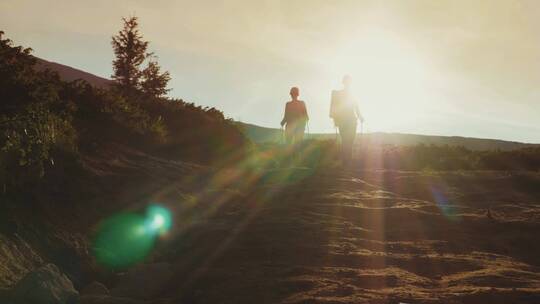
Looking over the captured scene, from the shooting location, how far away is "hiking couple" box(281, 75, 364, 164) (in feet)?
49.6

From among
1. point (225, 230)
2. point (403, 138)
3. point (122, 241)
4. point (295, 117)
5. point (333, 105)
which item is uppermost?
point (403, 138)

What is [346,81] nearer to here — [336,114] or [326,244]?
[336,114]

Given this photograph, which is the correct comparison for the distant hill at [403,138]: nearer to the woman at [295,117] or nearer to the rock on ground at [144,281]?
the woman at [295,117]

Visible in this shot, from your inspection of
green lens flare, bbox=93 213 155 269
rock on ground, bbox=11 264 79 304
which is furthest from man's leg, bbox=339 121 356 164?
rock on ground, bbox=11 264 79 304

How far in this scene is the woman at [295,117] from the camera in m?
15.3

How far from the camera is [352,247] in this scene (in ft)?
22.8

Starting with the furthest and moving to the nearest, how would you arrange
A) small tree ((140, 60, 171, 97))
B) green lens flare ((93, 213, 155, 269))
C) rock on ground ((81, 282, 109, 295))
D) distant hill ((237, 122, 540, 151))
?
distant hill ((237, 122, 540, 151)) < small tree ((140, 60, 171, 97)) < green lens flare ((93, 213, 155, 269)) < rock on ground ((81, 282, 109, 295))

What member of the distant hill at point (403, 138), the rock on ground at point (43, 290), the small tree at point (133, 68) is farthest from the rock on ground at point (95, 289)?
the distant hill at point (403, 138)

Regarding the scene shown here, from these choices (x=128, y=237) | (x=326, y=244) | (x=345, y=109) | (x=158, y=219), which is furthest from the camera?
(x=345, y=109)

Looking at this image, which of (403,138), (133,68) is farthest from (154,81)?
(403,138)

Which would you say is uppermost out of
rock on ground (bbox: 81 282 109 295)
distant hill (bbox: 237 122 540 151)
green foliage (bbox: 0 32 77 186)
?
distant hill (bbox: 237 122 540 151)

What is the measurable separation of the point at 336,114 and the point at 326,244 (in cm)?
851

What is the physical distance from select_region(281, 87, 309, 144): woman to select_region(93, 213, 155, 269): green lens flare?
760 cm

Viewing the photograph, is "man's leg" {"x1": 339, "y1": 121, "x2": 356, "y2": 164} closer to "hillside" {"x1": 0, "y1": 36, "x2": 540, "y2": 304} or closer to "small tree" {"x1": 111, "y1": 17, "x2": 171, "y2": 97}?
"hillside" {"x1": 0, "y1": 36, "x2": 540, "y2": 304}
